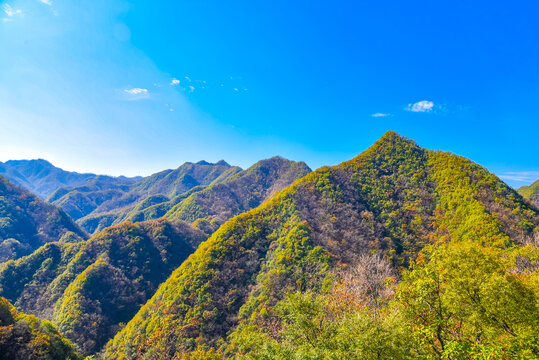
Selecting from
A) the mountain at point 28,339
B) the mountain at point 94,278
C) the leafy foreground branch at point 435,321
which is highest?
the leafy foreground branch at point 435,321

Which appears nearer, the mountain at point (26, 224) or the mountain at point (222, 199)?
the mountain at point (26, 224)

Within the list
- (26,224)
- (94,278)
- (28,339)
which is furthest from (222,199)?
(28,339)

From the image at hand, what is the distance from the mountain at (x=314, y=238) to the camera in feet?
109

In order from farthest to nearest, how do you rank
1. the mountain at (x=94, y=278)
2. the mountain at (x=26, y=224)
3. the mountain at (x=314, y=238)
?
the mountain at (x=26, y=224)
the mountain at (x=94, y=278)
the mountain at (x=314, y=238)

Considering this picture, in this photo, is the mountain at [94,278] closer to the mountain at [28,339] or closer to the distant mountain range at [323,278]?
the distant mountain range at [323,278]

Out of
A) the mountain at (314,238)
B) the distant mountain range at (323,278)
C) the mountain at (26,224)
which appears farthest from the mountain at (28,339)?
the mountain at (26,224)

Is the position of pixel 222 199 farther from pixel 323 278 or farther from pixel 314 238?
pixel 323 278

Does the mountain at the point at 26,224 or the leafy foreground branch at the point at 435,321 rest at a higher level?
the leafy foreground branch at the point at 435,321

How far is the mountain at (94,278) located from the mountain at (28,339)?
2158cm

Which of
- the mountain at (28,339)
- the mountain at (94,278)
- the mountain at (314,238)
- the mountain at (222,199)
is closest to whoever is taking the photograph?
the mountain at (28,339)

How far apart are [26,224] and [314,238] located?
138101mm

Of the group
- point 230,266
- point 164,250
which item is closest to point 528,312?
point 230,266

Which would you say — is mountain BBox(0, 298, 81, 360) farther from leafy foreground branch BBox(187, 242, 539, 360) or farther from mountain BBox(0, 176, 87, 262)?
mountain BBox(0, 176, 87, 262)

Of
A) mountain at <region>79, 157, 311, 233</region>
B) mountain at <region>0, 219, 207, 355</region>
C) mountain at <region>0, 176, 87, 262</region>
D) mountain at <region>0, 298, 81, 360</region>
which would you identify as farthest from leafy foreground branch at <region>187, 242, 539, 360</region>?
mountain at <region>0, 176, 87, 262</region>
